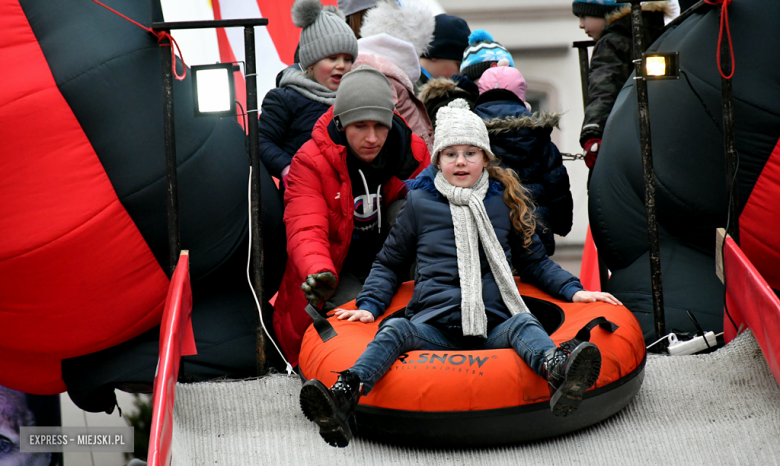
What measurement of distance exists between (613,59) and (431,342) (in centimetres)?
206

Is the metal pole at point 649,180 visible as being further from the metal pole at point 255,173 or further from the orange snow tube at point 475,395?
the metal pole at point 255,173

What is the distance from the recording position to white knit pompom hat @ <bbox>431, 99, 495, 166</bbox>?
267 centimetres

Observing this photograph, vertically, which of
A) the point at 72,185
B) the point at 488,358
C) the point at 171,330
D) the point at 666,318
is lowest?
the point at 666,318

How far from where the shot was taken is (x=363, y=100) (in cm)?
290

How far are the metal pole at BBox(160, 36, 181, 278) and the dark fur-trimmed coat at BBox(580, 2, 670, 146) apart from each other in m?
2.07

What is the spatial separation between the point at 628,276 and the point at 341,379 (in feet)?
5.58

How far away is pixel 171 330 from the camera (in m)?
2.38

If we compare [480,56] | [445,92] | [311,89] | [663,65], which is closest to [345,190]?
[311,89]

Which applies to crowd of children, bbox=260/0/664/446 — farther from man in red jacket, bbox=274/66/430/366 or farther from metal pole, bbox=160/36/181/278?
metal pole, bbox=160/36/181/278

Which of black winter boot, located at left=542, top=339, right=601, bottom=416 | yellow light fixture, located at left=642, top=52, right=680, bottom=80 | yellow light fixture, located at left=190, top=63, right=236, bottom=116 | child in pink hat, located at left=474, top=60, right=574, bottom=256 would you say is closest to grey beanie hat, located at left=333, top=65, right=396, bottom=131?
yellow light fixture, located at left=190, top=63, right=236, bottom=116

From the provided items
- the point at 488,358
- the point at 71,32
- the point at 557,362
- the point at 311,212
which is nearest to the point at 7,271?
the point at 71,32

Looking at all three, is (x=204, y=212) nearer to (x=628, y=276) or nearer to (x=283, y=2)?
(x=628, y=276)

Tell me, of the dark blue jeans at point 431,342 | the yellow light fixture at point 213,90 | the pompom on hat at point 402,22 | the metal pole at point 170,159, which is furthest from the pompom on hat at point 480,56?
the dark blue jeans at point 431,342

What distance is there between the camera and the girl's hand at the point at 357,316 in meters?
2.67
